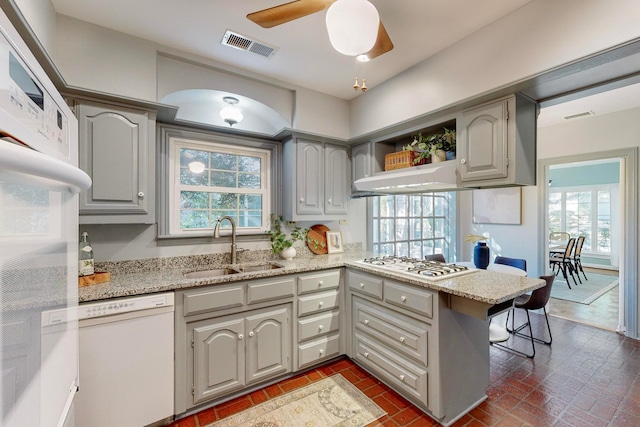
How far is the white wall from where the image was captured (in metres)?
1.50

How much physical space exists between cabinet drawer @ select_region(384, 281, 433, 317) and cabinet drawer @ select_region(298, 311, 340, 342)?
611 mm

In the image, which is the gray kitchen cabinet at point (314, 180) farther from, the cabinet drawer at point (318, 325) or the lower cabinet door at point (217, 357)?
the lower cabinet door at point (217, 357)

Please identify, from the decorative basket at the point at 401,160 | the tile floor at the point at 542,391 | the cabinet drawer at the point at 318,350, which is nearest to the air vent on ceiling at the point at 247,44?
the decorative basket at the point at 401,160

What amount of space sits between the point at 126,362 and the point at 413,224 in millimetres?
3753

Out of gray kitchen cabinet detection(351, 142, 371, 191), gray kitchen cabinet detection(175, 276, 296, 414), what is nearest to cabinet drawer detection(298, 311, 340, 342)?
gray kitchen cabinet detection(175, 276, 296, 414)

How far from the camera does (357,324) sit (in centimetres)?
253

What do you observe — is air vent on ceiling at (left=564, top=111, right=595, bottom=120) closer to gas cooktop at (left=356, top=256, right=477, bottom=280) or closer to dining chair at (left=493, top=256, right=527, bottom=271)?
dining chair at (left=493, top=256, right=527, bottom=271)

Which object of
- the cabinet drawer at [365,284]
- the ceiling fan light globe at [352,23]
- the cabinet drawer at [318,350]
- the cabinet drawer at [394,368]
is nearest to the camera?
the ceiling fan light globe at [352,23]

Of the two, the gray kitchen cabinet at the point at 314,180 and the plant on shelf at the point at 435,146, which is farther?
the gray kitchen cabinet at the point at 314,180

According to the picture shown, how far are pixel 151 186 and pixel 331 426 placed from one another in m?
2.11

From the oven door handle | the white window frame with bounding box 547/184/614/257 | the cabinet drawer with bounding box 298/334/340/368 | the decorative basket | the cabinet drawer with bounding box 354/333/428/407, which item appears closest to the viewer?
the oven door handle

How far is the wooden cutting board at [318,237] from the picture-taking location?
10.3 feet

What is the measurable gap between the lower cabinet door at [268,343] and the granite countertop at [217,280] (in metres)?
0.34

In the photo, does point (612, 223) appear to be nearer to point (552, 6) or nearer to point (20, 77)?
point (552, 6)
